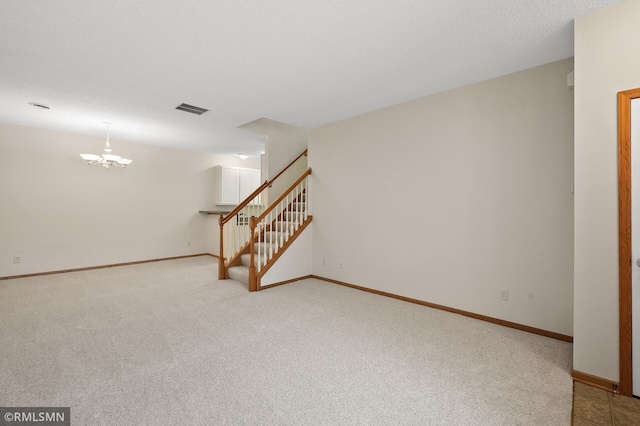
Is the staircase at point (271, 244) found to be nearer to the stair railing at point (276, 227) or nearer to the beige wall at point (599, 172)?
the stair railing at point (276, 227)

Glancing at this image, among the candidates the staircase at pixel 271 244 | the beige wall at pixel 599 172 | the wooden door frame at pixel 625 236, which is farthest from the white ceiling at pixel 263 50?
the staircase at pixel 271 244

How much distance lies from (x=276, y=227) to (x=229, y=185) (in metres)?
3.42

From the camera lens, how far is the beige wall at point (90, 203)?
191 inches

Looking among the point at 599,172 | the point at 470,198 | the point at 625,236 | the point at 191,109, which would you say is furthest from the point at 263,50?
the point at 625,236

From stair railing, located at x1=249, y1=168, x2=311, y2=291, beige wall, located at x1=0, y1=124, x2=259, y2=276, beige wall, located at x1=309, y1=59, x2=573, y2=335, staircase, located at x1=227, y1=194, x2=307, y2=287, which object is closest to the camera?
beige wall, located at x1=309, y1=59, x2=573, y2=335

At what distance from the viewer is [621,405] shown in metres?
1.77

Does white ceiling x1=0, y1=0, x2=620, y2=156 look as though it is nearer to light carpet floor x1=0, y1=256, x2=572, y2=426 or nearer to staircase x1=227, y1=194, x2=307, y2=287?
staircase x1=227, y1=194, x2=307, y2=287

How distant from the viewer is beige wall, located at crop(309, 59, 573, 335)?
2730 mm

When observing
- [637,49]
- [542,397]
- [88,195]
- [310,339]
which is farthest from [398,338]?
[88,195]

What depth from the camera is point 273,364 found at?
2225 mm

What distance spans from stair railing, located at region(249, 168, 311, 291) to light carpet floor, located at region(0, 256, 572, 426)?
0.75 m

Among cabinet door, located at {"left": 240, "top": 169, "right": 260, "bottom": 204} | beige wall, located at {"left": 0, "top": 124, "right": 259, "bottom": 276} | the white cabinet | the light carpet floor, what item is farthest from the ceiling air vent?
cabinet door, located at {"left": 240, "top": 169, "right": 260, "bottom": 204}

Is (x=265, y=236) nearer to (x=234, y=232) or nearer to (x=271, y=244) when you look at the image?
(x=271, y=244)

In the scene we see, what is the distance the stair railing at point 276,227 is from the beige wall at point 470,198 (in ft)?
Answer: 2.67
